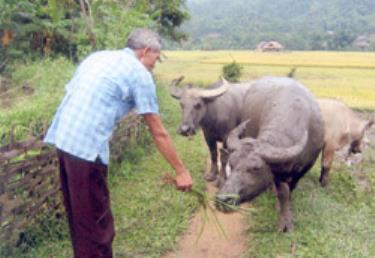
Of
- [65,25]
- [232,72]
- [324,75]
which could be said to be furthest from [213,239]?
[324,75]

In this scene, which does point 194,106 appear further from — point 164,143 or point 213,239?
point 164,143

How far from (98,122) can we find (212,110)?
369cm

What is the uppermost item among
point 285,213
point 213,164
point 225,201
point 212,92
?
point 212,92

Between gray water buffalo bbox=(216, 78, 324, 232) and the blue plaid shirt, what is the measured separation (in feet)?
4.62

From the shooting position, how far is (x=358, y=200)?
6.17 m

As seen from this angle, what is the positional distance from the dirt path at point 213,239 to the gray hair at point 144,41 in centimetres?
188

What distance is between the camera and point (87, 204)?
3.36 m

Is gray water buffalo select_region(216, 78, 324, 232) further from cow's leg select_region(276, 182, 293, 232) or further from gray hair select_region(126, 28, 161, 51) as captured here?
gray hair select_region(126, 28, 161, 51)

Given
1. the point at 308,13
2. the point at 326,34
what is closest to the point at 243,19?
the point at 308,13

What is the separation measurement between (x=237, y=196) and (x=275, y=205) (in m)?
1.67

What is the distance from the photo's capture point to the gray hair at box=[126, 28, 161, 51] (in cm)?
335

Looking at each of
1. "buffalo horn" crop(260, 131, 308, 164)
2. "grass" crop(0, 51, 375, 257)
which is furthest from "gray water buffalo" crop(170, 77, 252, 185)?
"buffalo horn" crop(260, 131, 308, 164)

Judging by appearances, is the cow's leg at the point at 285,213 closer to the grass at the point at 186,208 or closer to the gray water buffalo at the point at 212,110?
the grass at the point at 186,208

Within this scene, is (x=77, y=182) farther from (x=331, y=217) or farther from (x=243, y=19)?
(x=243, y=19)
